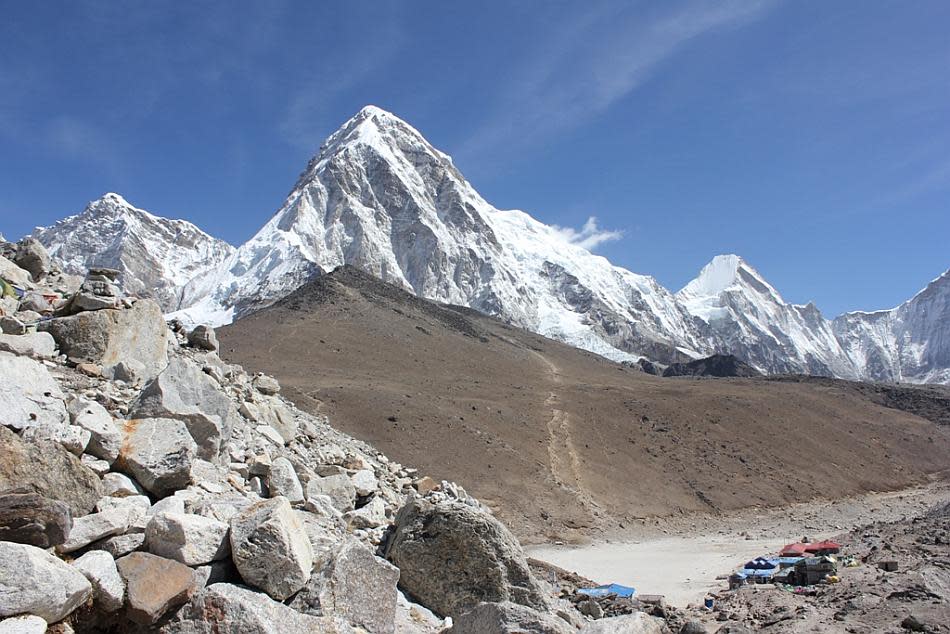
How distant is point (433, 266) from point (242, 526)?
171313mm

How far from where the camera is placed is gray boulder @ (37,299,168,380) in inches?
408

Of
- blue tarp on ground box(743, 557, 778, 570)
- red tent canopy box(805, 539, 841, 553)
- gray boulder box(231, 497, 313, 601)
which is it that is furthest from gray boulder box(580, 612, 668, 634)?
red tent canopy box(805, 539, 841, 553)

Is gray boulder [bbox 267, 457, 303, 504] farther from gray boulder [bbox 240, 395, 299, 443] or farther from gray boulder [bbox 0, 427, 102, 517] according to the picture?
gray boulder [bbox 240, 395, 299, 443]

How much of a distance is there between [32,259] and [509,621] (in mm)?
13955

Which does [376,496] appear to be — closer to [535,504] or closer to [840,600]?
[840,600]

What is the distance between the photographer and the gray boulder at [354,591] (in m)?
5.91

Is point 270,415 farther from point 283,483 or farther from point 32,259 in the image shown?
point 32,259

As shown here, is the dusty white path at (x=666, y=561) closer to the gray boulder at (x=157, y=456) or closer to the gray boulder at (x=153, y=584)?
the gray boulder at (x=157, y=456)

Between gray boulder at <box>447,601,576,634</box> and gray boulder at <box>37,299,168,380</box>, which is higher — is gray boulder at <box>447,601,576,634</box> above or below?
below

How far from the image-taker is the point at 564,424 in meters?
53.2

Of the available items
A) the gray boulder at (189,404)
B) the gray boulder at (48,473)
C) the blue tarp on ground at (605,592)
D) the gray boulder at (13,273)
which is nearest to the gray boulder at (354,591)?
the gray boulder at (48,473)

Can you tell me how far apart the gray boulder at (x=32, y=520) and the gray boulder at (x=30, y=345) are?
470cm

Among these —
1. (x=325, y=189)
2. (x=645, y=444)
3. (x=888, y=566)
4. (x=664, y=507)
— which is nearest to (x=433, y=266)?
(x=325, y=189)

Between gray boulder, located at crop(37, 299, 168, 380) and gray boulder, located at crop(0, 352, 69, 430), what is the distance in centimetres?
260
